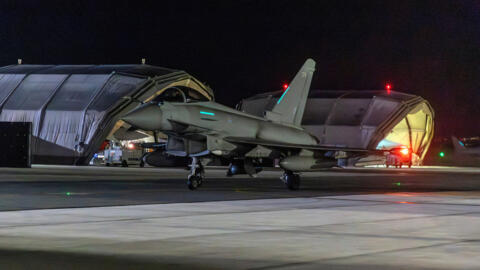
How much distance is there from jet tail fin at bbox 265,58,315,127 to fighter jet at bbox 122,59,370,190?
43mm

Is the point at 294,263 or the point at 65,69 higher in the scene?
the point at 65,69

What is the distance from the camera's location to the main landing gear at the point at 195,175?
997 inches

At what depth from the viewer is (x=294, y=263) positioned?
899cm

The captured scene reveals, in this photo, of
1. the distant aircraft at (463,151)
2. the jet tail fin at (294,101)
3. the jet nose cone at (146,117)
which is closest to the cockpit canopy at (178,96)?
the jet nose cone at (146,117)

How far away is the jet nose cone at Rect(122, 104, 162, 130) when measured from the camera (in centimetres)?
2314

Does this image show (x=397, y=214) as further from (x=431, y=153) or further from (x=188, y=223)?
(x=431, y=153)

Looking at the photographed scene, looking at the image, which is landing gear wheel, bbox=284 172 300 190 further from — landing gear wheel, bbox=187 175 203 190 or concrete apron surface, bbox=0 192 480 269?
concrete apron surface, bbox=0 192 480 269

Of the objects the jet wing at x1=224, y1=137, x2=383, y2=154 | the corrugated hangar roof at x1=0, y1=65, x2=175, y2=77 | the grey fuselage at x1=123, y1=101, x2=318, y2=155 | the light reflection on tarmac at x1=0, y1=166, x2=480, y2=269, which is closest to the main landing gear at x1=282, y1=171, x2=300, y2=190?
the jet wing at x1=224, y1=137, x2=383, y2=154

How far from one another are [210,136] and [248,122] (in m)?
2.13

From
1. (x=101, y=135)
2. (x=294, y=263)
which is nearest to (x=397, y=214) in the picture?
(x=294, y=263)

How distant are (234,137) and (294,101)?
4.73m

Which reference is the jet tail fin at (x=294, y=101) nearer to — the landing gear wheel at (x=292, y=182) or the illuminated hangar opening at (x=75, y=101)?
the landing gear wheel at (x=292, y=182)

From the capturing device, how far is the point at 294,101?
29.6 meters

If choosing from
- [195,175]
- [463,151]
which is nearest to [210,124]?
[195,175]
